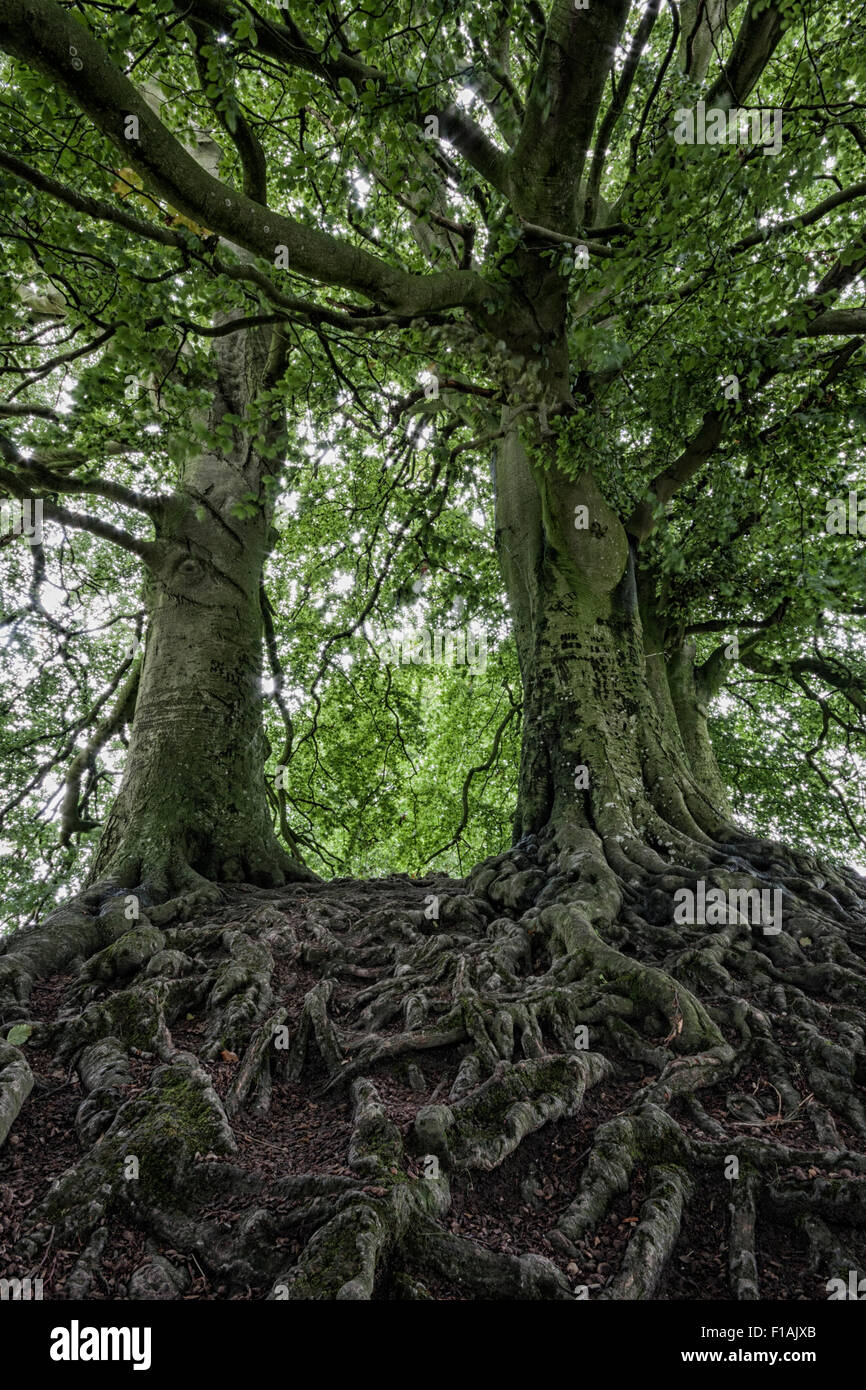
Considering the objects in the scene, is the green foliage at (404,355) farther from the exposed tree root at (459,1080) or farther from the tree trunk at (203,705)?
the exposed tree root at (459,1080)

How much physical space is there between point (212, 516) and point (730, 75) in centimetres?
610

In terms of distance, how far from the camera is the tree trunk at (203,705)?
586 centimetres

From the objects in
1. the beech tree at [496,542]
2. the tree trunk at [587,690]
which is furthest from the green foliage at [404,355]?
the tree trunk at [587,690]

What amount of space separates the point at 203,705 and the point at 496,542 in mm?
4270

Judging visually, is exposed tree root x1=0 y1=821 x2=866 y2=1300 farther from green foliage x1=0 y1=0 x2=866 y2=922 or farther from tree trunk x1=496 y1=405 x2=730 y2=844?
green foliage x1=0 y1=0 x2=866 y2=922

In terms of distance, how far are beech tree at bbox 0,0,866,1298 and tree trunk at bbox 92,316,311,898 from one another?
A: 4 cm

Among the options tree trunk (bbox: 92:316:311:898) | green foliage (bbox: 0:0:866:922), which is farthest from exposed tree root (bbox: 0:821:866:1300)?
green foliage (bbox: 0:0:866:922)

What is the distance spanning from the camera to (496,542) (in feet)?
28.3

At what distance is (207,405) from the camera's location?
5543mm

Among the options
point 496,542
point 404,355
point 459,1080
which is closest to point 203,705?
point 404,355

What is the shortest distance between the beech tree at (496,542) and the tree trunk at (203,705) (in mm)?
39

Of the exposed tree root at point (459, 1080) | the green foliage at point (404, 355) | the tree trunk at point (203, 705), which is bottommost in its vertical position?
A: the exposed tree root at point (459, 1080)
